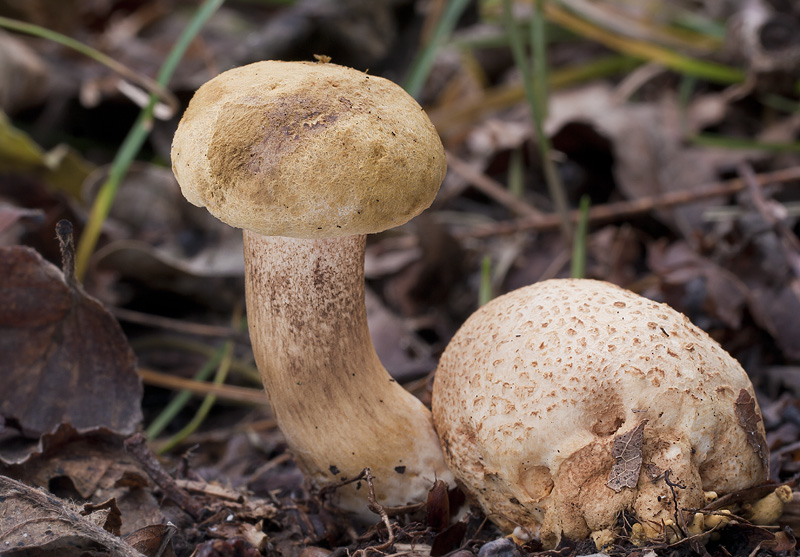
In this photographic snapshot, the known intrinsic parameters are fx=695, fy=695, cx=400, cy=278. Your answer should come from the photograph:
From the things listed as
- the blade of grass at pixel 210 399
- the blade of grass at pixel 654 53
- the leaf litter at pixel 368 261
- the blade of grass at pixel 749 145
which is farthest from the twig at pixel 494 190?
the blade of grass at pixel 210 399

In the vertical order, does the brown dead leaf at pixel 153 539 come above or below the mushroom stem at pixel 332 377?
below

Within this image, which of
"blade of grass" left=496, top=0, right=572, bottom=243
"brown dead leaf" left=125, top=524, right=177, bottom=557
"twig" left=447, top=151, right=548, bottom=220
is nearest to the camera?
"brown dead leaf" left=125, top=524, right=177, bottom=557

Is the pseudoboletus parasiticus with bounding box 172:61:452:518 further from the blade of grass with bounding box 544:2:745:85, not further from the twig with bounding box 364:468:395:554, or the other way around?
the blade of grass with bounding box 544:2:745:85

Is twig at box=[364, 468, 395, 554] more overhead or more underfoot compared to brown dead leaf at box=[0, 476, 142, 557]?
more underfoot

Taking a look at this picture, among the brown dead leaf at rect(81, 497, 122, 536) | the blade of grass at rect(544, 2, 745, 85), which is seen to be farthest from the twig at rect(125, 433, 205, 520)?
the blade of grass at rect(544, 2, 745, 85)

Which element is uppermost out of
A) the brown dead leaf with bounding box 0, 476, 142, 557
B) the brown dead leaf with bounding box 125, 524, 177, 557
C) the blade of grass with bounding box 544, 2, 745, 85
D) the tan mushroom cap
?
the blade of grass with bounding box 544, 2, 745, 85

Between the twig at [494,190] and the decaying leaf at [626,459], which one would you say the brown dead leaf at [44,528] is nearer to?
the decaying leaf at [626,459]

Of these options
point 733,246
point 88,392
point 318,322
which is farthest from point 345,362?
point 733,246
